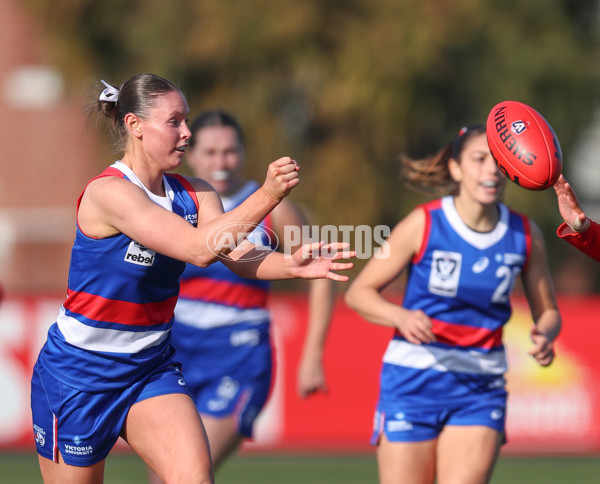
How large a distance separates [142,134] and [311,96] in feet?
33.4

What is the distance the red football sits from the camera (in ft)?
12.7

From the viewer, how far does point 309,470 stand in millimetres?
8367

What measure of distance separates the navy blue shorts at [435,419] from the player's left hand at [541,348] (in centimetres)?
29

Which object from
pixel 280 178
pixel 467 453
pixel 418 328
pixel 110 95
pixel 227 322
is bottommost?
pixel 467 453

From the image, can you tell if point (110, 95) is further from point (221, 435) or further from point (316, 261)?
point (221, 435)

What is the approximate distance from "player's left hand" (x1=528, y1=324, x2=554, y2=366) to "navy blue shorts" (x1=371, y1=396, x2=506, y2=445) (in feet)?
0.94

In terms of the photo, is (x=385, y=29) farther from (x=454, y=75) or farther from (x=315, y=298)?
(x=315, y=298)

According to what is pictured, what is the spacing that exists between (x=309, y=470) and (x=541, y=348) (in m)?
4.41

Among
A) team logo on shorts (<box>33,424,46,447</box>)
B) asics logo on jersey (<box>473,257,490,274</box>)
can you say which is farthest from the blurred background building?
team logo on shorts (<box>33,424,46,447</box>)

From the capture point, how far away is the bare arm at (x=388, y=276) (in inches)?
171

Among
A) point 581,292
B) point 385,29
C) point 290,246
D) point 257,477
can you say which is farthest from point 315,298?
point 581,292

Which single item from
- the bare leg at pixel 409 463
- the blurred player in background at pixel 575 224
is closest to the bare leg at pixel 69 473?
the bare leg at pixel 409 463

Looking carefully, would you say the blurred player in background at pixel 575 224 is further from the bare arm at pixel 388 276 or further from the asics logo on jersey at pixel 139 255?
the asics logo on jersey at pixel 139 255

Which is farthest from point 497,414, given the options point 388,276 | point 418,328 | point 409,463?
point 388,276
